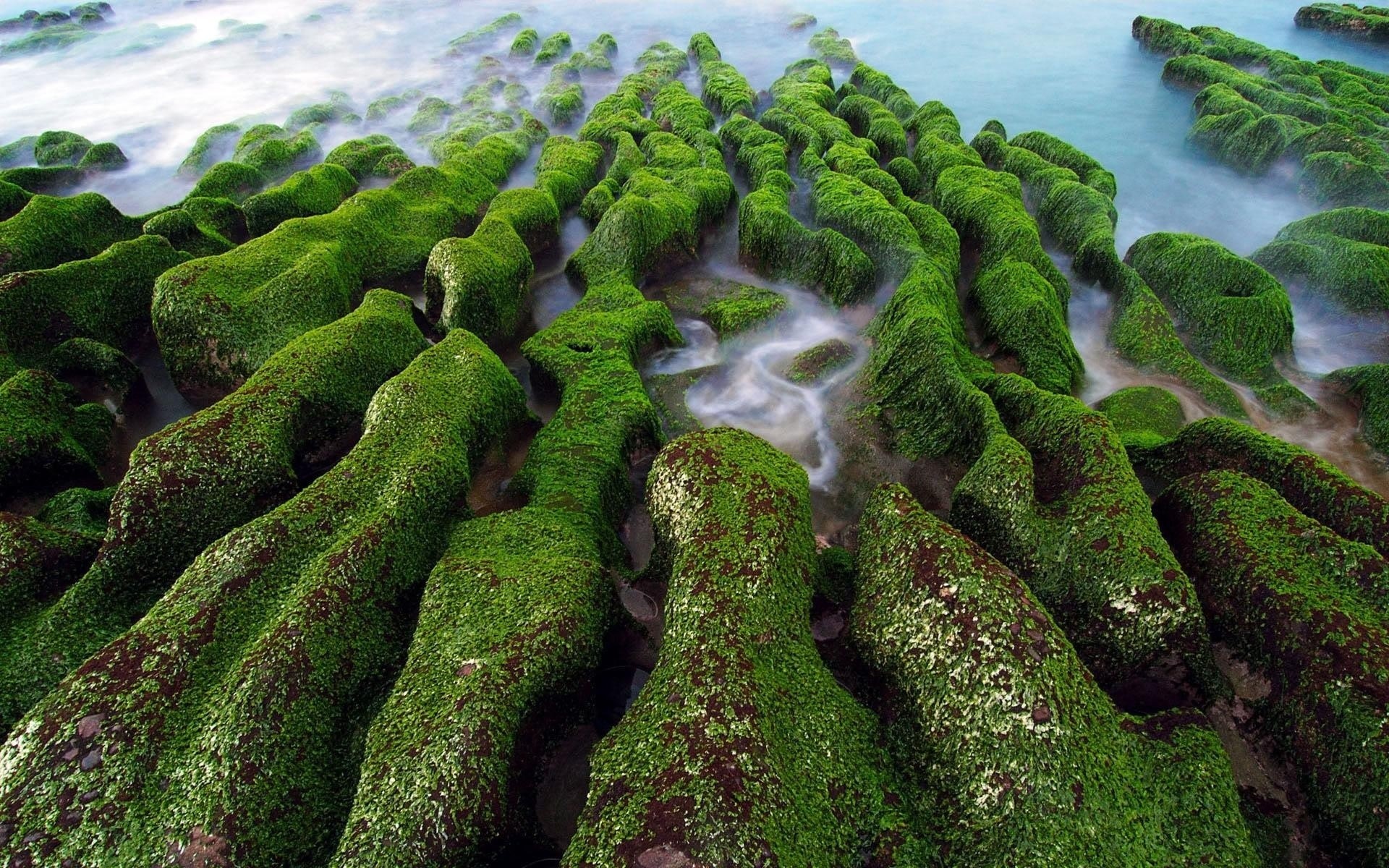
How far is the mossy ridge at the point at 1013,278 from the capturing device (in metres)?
8.36

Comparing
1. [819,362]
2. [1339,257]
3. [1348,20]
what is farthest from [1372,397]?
[1348,20]

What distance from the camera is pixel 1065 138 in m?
15.8

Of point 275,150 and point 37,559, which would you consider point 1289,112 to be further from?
point 37,559

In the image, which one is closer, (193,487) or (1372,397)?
(193,487)

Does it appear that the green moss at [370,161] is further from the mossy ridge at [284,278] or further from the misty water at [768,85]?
the mossy ridge at [284,278]

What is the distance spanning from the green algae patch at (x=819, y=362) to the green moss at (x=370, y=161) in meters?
9.32

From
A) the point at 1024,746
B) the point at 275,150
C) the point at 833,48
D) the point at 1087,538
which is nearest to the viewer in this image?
the point at 1024,746

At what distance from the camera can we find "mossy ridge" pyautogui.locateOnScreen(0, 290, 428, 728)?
504 cm

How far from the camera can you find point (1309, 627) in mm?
4707

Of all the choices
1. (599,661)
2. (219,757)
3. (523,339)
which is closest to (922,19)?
(523,339)

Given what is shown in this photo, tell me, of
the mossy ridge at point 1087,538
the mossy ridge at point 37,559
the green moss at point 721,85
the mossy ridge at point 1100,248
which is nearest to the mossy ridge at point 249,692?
the mossy ridge at point 37,559

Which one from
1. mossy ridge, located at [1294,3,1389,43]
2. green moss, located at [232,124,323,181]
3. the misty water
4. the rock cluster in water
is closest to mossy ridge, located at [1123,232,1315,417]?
the rock cluster in water

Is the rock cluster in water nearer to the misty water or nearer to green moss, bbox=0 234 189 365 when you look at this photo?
green moss, bbox=0 234 189 365

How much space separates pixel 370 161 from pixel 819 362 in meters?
10.6
